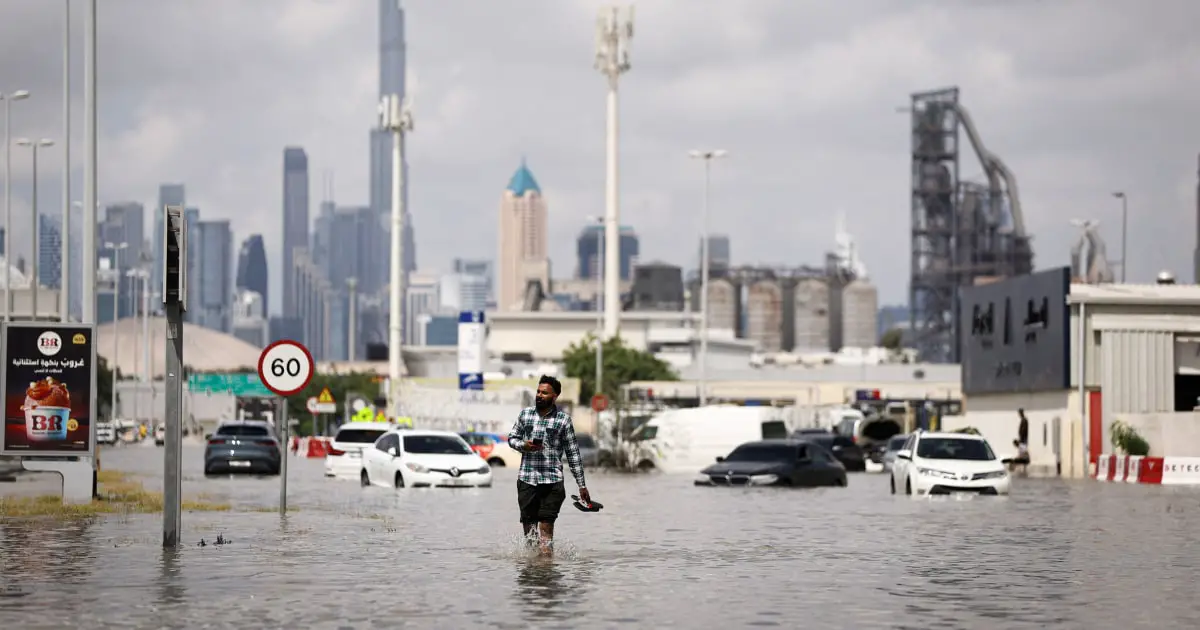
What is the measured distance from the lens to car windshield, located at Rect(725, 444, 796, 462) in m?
46.7

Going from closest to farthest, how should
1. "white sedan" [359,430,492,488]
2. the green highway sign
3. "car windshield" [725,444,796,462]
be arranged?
"white sedan" [359,430,492,488] < "car windshield" [725,444,796,462] < the green highway sign

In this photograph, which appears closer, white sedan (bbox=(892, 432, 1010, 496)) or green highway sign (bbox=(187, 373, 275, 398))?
white sedan (bbox=(892, 432, 1010, 496))

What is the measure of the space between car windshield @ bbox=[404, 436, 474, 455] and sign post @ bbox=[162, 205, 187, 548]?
22087 mm

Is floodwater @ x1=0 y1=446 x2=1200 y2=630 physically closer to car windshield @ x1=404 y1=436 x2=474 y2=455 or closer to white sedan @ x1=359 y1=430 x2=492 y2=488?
white sedan @ x1=359 y1=430 x2=492 y2=488

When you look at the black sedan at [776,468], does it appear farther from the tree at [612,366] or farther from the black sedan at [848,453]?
the tree at [612,366]

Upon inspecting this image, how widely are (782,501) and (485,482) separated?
25.5 feet

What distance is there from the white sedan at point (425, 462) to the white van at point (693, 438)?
16.0 m

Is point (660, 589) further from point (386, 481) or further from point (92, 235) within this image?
point (386, 481)

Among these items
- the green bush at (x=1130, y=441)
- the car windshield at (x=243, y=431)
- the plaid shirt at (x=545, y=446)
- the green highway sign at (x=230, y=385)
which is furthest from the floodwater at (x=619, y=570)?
the green highway sign at (x=230, y=385)

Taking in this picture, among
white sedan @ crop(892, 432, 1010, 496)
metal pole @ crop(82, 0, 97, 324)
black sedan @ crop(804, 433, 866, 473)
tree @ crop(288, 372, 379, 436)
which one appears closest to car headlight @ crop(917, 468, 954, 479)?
white sedan @ crop(892, 432, 1010, 496)

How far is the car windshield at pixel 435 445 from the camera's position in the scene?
43.4 meters

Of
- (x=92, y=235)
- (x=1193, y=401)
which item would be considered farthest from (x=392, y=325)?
(x=92, y=235)

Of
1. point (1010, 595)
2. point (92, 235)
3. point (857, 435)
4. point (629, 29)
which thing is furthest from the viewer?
point (629, 29)

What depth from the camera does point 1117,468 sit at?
53.9 m
